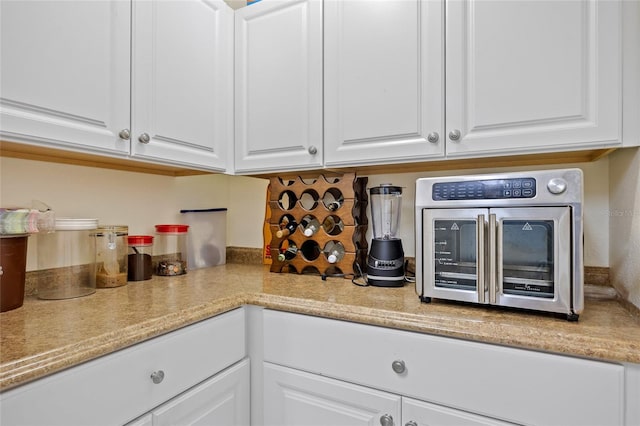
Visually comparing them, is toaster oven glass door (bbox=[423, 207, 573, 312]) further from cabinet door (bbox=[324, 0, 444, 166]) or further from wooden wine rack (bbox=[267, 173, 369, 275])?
wooden wine rack (bbox=[267, 173, 369, 275])

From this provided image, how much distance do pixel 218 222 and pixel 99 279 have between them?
2.16 feet

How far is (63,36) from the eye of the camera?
954mm

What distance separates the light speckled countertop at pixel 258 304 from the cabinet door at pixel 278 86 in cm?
55

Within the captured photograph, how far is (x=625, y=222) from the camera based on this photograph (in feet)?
3.38

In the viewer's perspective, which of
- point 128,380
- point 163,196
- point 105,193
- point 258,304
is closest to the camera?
point 128,380

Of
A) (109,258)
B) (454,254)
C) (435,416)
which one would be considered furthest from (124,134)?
(435,416)

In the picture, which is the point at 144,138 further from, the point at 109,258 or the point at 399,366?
the point at 399,366

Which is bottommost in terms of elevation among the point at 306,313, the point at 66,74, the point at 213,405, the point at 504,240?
the point at 213,405

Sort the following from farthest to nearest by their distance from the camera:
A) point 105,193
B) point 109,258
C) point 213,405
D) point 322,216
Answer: point 322,216 < point 105,193 < point 109,258 < point 213,405

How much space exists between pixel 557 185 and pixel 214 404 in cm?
114

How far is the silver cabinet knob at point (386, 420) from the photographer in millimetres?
943

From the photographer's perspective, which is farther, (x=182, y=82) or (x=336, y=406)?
(x=182, y=82)

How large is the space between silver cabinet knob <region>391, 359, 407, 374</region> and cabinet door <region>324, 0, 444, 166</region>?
66 cm

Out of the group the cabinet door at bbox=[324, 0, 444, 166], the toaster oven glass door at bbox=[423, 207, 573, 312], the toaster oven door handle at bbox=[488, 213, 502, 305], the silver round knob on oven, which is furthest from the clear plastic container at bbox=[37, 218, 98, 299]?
the silver round knob on oven
